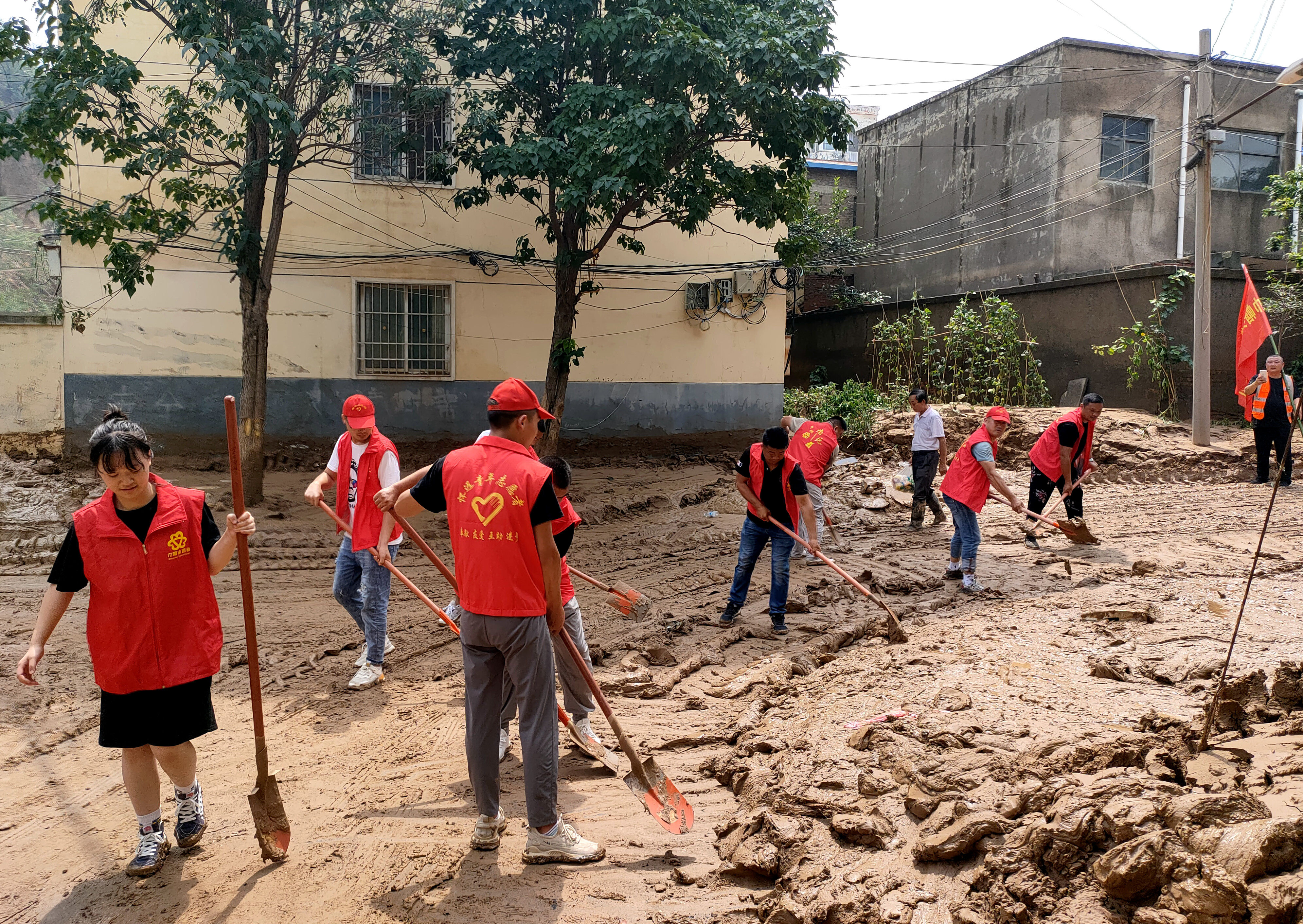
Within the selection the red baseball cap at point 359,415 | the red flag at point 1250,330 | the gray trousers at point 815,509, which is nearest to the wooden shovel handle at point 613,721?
the red baseball cap at point 359,415

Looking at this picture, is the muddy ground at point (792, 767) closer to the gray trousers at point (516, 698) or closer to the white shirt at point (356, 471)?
the gray trousers at point (516, 698)

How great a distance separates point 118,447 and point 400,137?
933 cm

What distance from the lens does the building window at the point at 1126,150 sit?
59.7 feet

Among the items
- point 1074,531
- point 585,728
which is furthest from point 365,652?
point 1074,531

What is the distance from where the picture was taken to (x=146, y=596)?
3.33m

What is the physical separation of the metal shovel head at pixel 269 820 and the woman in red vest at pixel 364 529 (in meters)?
1.99

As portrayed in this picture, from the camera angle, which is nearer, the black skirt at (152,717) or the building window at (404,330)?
the black skirt at (152,717)

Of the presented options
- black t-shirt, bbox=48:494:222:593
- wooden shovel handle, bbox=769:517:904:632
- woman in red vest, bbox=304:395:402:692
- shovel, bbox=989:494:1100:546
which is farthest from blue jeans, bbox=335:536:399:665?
shovel, bbox=989:494:1100:546

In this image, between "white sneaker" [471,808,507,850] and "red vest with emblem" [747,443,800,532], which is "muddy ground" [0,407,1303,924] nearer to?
"white sneaker" [471,808,507,850]

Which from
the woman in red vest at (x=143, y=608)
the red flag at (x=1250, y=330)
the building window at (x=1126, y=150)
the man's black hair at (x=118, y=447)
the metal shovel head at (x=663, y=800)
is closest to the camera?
the man's black hair at (x=118, y=447)

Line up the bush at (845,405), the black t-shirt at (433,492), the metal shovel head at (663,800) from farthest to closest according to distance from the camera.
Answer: the bush at (845,405) < the metal shovel head at (663,800) < the black t-shirt at (433,492)

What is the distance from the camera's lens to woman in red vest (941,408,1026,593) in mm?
7594

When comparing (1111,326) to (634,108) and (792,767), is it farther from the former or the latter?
(792,767)

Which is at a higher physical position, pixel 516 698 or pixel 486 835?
pixel 516 698
